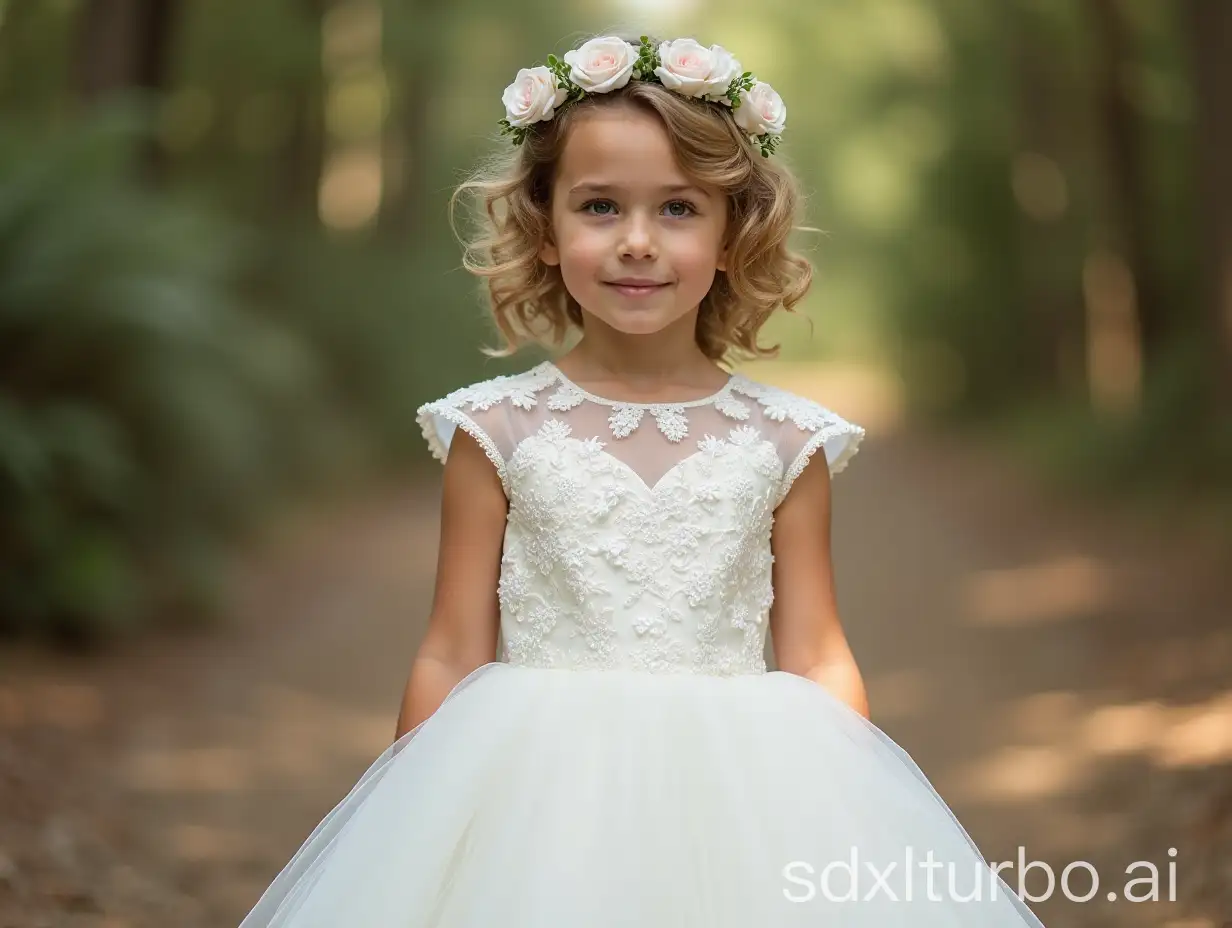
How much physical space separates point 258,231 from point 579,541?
12.7 meters

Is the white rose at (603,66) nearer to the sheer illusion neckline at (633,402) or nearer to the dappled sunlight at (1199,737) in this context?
the sheer illusion neckline at (633,402)

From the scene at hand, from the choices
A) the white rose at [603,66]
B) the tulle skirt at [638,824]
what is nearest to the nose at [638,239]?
the white rose at [603,66]

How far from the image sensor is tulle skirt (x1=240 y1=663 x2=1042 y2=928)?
2246 mm

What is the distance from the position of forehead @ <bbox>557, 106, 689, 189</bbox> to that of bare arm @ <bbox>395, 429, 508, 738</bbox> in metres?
0.53

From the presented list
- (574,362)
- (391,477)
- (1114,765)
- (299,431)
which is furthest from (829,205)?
(574,362)

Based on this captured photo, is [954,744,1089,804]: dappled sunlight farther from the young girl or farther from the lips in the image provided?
the lips

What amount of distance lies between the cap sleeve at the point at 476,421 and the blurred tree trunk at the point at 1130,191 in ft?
38.3

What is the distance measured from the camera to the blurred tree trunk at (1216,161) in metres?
8.33

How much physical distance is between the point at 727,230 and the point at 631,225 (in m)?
0.30

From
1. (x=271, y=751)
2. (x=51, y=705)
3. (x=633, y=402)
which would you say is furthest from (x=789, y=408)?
(x=51, y=705)

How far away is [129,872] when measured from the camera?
4.90m

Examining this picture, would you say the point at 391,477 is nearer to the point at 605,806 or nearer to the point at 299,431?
the point at 299,431

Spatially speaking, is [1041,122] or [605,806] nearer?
[605,806]

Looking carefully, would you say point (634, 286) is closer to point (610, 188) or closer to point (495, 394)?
point (610, 188)
